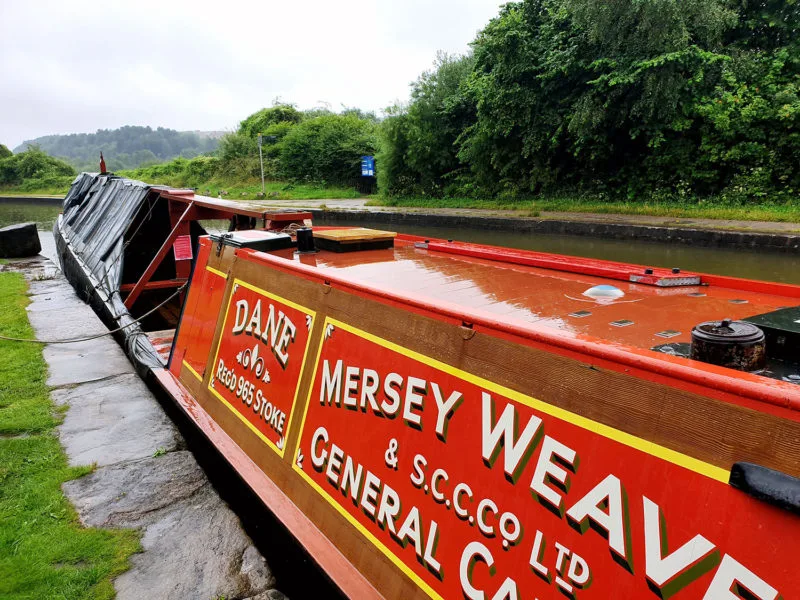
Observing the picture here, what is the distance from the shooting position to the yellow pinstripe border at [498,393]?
3.64ft

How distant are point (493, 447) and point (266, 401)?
1601 mm

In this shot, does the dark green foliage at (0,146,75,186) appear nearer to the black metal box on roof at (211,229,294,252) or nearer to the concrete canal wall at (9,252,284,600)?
the concrete canal wall at (9,252,284,600)

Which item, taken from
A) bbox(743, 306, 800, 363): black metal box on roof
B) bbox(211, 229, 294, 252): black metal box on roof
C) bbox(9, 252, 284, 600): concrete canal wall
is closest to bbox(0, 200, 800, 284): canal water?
bbox(211, 229, 294, 252): black metal box on roof

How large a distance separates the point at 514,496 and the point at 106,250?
7212 mm

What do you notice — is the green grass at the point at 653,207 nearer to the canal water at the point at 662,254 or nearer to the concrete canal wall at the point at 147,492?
Result: the canal water at the point at 662,254

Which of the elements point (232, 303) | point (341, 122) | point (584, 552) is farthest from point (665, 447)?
point (341, 122)

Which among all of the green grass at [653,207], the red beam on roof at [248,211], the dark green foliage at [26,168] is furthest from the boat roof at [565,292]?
the dark green foliage at [26,168]

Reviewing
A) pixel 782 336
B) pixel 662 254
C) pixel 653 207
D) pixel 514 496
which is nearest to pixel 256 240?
pixel 514 496

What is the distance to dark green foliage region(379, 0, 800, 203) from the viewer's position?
1296 centimetres

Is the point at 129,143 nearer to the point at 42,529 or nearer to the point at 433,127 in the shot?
the point at 433,127

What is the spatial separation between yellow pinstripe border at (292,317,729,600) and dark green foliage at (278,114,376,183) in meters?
27.9

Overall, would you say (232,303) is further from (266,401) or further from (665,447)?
(665,447)

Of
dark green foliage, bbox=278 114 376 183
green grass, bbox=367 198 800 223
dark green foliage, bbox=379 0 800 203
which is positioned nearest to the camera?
green grass, bbox=367 198 800 223

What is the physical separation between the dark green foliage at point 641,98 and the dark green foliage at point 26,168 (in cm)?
4137
